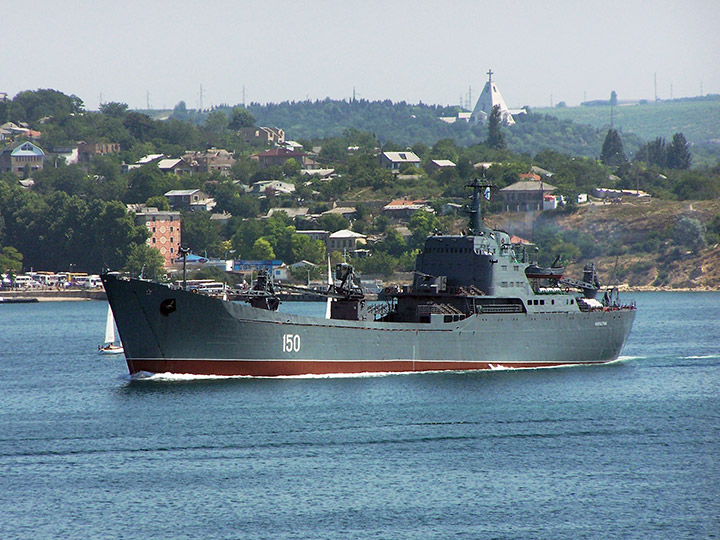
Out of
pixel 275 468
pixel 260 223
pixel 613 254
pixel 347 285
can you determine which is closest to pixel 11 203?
pixel 260 223

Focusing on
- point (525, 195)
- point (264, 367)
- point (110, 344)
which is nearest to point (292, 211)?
point (525, 195)

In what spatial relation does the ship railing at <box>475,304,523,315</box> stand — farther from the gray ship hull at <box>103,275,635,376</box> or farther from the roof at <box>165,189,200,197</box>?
the roof at <box>165,189,200,197</box>

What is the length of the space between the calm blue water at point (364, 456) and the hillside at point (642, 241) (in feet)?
309

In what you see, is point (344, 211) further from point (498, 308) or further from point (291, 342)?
point (291, 342)

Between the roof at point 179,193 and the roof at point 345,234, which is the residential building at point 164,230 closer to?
the roof at point 179,193

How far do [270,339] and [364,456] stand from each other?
12802mm

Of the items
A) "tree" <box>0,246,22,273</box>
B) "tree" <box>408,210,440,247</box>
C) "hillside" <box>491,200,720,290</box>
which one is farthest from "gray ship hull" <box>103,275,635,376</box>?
"tree" <box>0,246,22,273</box>

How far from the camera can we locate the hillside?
14538cm

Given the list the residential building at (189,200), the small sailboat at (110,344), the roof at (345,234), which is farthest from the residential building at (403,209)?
the small sailboat at (110,344)

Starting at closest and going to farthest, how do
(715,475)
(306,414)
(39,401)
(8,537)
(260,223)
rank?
(8,537) < (715,475) < (306,414) < (39,401) < (260,223)

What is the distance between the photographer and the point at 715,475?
3416 centimetres

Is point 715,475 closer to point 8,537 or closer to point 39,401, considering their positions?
point 8,537

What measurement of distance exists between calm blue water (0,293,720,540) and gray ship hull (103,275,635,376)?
85cm

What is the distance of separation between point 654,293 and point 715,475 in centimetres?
10977
